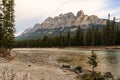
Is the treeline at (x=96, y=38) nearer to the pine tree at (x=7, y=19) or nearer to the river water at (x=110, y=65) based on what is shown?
the river water at (x=110, y=65)

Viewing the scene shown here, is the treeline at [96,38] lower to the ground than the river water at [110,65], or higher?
higher

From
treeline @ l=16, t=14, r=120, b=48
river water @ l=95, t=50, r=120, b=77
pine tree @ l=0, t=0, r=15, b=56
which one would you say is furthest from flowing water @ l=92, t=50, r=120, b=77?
treeline @ l=16, t=14, r=120, b=48

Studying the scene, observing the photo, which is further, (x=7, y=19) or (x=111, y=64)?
(x=7, y=19)

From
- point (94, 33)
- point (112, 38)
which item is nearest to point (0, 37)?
point (112, 38)

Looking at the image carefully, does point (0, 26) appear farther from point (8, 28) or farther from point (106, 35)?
point (106, 35)

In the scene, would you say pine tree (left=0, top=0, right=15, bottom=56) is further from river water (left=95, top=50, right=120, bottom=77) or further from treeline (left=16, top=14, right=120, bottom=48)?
treeline (left=16, top=14, right=120, bottom=48)

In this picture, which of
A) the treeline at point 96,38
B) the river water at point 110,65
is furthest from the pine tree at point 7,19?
the treeline at point 96,38

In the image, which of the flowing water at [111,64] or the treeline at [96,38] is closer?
the flowing water at [111,64]

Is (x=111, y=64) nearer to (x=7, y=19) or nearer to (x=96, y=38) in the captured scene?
(x=7, y=19)

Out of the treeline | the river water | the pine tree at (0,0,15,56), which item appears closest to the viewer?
the river water

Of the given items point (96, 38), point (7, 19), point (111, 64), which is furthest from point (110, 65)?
point (96, 38)

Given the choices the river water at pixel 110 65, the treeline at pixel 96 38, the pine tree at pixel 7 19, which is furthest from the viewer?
the treeline at pixel 96 38

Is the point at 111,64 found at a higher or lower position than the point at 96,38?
lower

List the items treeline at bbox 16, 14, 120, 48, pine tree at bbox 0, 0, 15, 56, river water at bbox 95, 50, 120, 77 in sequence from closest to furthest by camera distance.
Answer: river water at bbox 95, 50, 120, 77
pine tree at bbox 0, 0, 15, 56
treeline at bbox 16, 14, 120, 48
